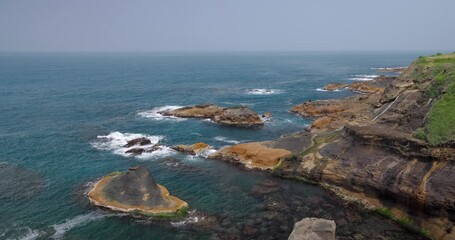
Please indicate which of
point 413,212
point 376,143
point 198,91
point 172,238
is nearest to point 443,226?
point 413,212

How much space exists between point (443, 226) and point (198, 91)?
10400 centimetres

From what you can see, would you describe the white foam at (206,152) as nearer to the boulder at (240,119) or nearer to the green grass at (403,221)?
the boulder at (240,119)

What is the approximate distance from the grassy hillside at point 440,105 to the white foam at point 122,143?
1583 inches

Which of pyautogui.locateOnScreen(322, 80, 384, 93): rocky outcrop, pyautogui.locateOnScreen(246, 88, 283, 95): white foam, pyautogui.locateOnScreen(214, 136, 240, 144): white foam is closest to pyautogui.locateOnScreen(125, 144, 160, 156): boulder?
pyautogui.locateOnScreen(214, 136, 240, 144): white foam

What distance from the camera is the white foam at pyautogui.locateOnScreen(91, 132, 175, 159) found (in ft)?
205

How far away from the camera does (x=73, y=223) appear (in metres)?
39.4

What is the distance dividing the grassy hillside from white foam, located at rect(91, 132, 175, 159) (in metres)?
40.2

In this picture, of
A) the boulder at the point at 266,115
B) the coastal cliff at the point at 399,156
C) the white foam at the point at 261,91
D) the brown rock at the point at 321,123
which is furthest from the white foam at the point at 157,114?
the white foam at the point at 261,91

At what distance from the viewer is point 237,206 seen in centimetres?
4341

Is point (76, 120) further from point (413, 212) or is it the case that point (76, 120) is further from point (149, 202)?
point (413, 212)

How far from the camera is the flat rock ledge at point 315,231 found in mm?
28797

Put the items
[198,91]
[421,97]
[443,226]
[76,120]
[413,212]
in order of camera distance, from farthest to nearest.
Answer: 1. [198,91]
2. [76,120]
3. [421,97]
4. [413,212]
5. [443,226]

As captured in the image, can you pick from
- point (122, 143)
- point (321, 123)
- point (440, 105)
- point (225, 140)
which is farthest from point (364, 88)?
point (122, 143)

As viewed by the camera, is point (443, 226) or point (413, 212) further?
point (413, 212)
